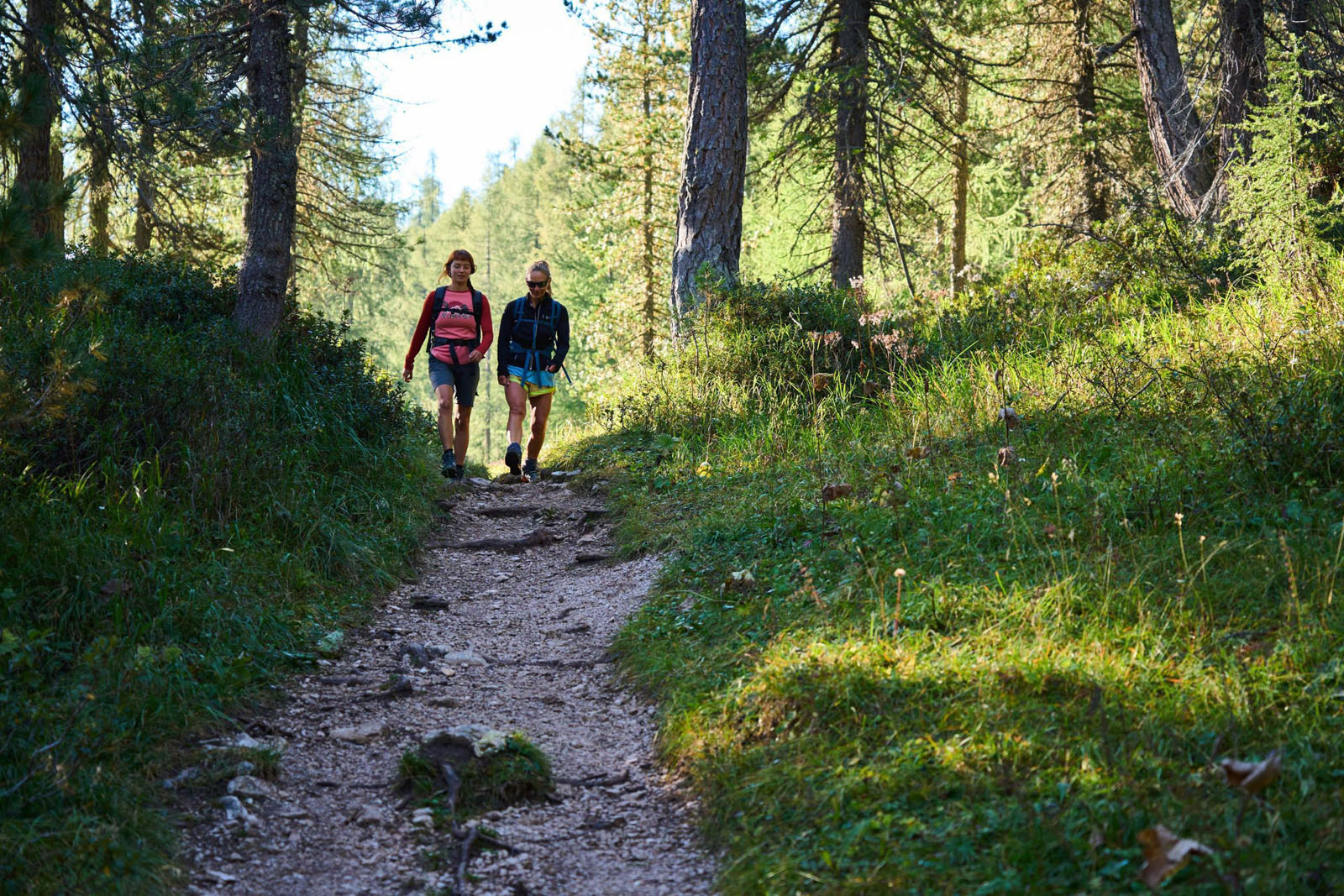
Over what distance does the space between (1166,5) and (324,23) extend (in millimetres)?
9036

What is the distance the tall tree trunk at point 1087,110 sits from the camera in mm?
15648

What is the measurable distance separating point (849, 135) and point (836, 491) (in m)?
11.1

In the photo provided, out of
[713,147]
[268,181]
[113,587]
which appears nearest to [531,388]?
[268,181]

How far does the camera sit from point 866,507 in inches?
216

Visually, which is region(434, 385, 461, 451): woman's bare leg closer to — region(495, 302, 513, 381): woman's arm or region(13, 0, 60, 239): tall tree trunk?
region(495, 302, 513, 381): woman's arm

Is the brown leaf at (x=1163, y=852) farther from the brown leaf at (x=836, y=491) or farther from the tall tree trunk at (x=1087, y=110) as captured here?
the tall tree trunk at (x=1087, y=110)

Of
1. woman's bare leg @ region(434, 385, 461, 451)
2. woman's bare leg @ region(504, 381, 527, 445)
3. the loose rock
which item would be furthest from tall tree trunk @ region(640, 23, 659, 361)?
the loose rock

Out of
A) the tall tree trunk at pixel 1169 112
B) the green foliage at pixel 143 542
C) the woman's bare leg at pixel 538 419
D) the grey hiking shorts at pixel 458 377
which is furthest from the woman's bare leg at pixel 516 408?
the tall tree trunk at pixel 1169 112

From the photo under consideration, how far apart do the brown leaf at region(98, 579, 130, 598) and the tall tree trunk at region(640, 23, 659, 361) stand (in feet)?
56.4

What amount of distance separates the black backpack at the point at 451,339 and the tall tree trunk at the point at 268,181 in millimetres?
1444

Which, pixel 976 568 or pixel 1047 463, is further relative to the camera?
pixel 1047 463

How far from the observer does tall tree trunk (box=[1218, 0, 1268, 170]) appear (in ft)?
29.6

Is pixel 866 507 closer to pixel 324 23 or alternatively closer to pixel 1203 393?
pixel 1203 393

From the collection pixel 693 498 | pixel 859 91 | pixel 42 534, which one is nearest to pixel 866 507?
pixel 693 498
